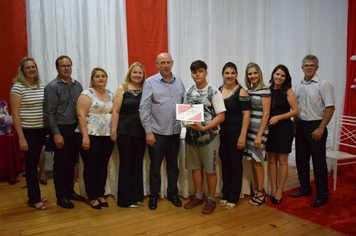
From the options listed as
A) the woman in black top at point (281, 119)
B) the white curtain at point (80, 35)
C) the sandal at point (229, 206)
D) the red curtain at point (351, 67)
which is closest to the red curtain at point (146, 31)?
the white curtain at point (80, 35)

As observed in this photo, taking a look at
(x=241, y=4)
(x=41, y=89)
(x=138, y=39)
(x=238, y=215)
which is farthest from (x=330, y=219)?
(x=241, y=4)

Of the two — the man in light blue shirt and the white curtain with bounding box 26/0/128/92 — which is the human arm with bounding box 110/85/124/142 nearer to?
the man in light blue shirt

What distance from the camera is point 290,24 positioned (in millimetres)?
4637

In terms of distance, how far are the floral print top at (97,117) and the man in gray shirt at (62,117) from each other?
0.15 m

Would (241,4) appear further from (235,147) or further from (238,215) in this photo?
(238,215)

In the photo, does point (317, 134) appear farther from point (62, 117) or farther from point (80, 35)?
point (80, 35)

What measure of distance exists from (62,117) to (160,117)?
962mm

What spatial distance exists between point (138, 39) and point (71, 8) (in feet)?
3.23

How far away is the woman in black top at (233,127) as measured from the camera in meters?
2.68

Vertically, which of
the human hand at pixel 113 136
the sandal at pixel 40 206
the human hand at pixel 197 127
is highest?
the human hand at pixel 197 127

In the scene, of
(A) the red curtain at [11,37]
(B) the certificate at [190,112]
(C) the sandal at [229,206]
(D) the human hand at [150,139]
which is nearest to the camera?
(B) the certificate at [190,112]

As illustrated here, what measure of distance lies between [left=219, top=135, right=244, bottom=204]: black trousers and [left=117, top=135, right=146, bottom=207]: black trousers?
2.72ft

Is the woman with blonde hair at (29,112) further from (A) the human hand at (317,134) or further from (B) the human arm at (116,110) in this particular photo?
(A) the human hand at (317,134)

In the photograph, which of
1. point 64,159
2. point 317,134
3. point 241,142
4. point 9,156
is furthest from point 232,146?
point 9,156
